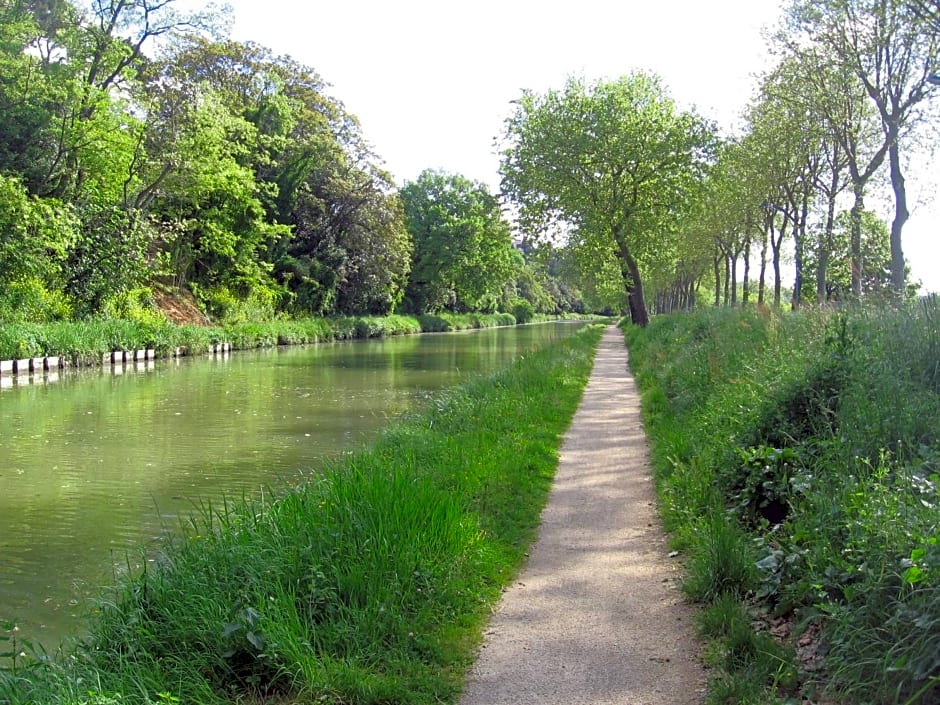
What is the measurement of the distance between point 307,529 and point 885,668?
3.81 metres

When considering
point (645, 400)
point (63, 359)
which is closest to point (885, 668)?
point (645, 400)

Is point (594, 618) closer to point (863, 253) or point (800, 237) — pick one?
point (800, 237)

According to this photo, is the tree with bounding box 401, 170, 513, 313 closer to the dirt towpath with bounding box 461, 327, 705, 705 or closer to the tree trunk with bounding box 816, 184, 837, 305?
the tree trunk with bounding box 816, 184, 837, 305

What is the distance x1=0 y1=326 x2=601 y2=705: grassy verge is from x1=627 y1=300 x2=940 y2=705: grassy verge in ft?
5.23

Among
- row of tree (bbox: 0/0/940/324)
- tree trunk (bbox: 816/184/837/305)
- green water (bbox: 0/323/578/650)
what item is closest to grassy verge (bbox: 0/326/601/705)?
green water (bbox: 0/323/578/650)

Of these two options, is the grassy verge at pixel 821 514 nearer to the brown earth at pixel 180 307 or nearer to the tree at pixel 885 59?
the tree at pixel 885 59

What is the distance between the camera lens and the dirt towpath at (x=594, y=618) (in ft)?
14.1

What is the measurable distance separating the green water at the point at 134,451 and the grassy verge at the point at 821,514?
15.2 ft

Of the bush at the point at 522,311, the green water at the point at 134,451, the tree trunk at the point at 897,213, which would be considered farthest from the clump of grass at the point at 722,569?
the bush at the point at 522,311

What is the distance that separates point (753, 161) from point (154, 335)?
24.8m

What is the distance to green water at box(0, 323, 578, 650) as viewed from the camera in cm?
743

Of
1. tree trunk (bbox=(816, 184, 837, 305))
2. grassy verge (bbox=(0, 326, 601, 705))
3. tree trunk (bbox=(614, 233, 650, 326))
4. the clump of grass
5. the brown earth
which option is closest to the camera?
grassy verge (bbox=(0, 326, 601, 705))

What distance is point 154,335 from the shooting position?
33562 millimetres

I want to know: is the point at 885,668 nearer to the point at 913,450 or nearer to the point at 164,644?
the point at 913,450
